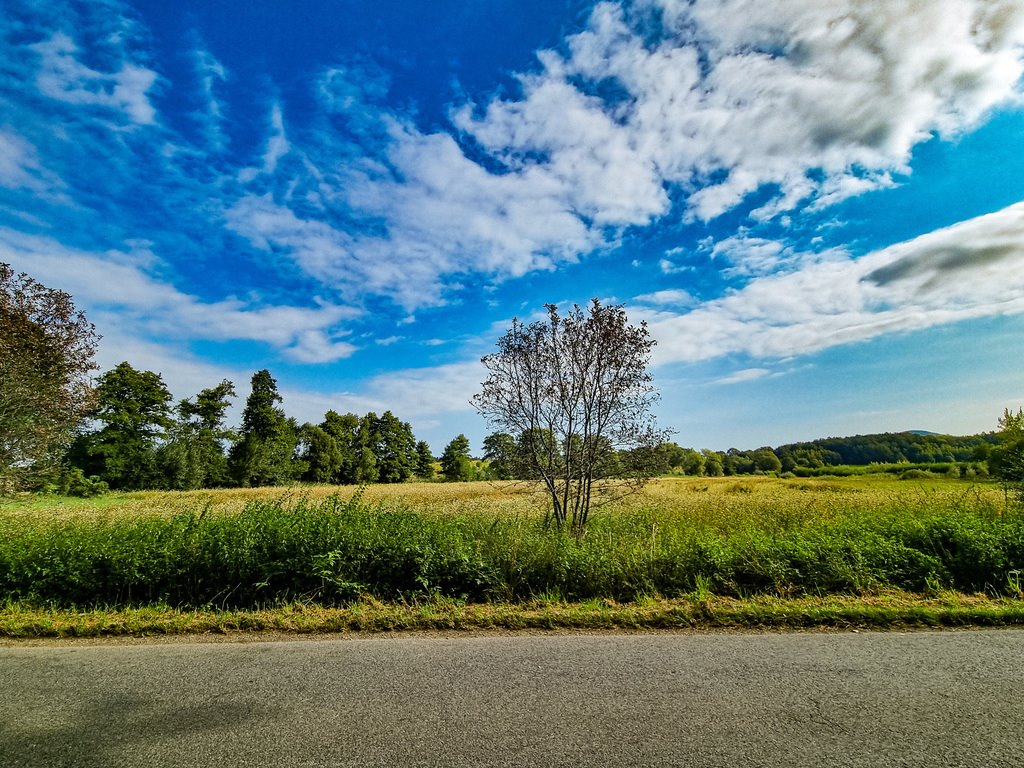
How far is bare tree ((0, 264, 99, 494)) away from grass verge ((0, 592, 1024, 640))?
9240 mm

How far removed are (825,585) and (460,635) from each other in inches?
178

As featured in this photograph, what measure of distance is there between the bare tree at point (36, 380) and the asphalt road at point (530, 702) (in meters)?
10.6

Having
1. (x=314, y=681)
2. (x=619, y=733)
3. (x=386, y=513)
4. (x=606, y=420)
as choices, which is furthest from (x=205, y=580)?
(x=606, y=420)

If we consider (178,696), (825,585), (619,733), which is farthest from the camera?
(825,585)

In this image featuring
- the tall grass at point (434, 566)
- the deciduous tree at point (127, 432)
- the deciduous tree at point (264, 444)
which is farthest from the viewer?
the deciduous tree at point (264, 444)

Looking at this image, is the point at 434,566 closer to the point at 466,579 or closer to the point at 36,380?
the point at 466,579

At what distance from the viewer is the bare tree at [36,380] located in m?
11.5

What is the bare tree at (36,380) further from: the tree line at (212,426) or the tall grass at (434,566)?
the tall grass at (434,566)

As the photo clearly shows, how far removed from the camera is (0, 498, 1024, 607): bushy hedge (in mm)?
5688

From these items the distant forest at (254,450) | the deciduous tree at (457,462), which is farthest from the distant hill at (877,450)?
the deciduous tree at (457,462)

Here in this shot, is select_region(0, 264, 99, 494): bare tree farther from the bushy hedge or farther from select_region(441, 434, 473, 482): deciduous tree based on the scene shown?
select_region(441, 434, 473, 482): deciduous tree

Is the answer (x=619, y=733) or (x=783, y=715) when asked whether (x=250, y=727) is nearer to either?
(x=619, y=733)

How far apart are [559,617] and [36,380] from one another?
18378mm

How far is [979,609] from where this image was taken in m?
4.86
